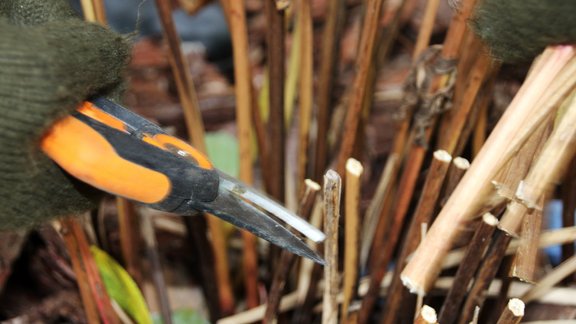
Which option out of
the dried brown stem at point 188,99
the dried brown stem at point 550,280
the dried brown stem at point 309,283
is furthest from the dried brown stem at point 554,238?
the dried brown stem at point 188,99

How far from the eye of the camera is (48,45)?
0.42 m

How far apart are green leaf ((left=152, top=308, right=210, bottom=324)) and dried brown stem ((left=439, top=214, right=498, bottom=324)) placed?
10.7 inches

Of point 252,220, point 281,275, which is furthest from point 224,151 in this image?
point 252,220

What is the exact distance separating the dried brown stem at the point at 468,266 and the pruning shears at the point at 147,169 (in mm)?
123

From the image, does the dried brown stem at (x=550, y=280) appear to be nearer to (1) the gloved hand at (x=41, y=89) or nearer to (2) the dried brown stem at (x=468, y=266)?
(2) the dried brown stem at (x=468, y=266)

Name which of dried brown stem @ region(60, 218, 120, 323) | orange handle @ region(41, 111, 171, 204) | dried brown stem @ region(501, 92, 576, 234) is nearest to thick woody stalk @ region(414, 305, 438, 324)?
dried brown stem @ region(501, 92, 576, 234)

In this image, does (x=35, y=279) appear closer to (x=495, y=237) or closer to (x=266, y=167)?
(x=266, y=167)

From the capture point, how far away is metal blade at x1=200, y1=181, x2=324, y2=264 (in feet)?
1.62

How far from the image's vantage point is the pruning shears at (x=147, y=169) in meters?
0.44

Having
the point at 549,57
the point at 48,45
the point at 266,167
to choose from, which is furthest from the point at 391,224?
the point at 48,45

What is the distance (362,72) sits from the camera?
2.02 feet

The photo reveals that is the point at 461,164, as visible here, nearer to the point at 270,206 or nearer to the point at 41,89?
the point at 270,206

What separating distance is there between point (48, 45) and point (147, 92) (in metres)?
0.57

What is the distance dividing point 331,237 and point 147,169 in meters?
0.17
